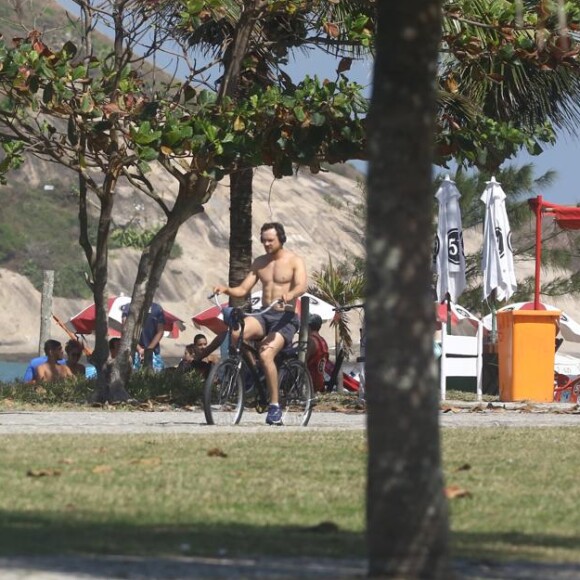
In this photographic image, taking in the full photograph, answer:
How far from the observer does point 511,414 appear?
1680 centimetres

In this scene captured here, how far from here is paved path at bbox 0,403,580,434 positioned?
1266cm

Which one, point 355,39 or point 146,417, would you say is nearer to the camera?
point 146,417

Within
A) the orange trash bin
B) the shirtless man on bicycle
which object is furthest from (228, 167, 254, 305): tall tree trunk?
the shirtless man on bicycle

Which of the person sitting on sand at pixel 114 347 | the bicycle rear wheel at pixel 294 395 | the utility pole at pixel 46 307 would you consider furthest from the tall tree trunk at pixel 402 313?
the utility pole at pixel 46 307

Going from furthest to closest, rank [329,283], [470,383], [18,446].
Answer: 1. [329,283]
2. [470,383]
3. [18,446]

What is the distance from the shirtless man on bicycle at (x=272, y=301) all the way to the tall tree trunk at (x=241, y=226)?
7.20m

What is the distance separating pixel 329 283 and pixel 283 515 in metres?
25.6

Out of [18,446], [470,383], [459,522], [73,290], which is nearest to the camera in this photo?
[459,522]

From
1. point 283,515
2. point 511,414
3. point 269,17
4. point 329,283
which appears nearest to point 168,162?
point 269,17

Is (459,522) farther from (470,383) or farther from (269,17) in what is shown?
(470,383)

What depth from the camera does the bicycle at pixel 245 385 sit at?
13.4 metres

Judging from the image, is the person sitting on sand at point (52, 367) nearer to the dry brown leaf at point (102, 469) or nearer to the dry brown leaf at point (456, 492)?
the dry brown leaf at point (102, 469)

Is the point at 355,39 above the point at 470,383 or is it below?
above

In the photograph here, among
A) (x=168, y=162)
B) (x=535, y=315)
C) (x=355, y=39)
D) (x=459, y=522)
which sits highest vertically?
(x=355, y=39)
